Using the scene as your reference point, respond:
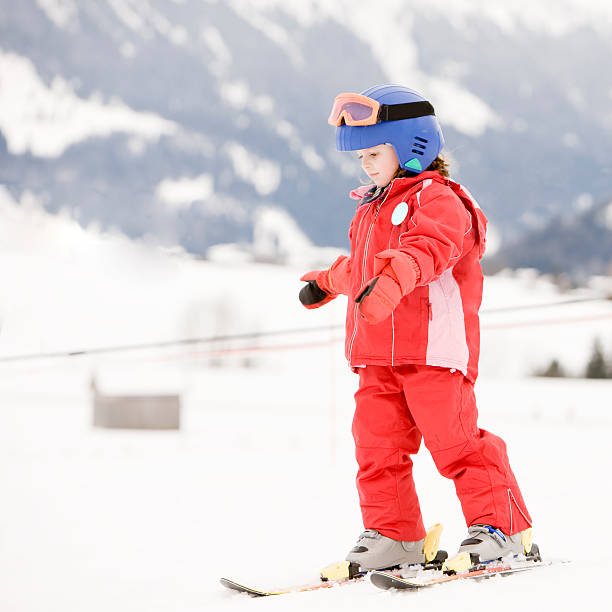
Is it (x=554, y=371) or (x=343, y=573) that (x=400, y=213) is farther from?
(x=554, y=371)

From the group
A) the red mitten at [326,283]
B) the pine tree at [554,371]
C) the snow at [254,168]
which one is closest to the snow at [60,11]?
the snow at [254,168]

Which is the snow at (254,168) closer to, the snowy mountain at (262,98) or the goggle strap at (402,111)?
the snowy mountain at (262,98)

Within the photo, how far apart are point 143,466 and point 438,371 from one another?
1639 mm

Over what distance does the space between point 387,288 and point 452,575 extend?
44 centimetres

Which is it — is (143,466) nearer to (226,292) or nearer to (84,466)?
(84,466)

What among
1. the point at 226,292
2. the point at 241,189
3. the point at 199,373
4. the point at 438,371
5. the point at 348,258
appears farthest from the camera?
the point at 241,189

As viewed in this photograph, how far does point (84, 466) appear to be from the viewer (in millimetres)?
2508

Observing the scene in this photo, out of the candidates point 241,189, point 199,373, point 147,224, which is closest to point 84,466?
point 199,373

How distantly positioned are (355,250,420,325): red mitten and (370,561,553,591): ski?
0.35 metres

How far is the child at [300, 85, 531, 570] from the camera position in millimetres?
1146

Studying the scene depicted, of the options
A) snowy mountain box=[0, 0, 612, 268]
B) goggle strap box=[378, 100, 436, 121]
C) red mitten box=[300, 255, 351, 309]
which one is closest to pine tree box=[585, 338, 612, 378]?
snowy mountain box=[0, 0, 612, 268]

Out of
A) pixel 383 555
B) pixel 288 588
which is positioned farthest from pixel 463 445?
pixel 288 588

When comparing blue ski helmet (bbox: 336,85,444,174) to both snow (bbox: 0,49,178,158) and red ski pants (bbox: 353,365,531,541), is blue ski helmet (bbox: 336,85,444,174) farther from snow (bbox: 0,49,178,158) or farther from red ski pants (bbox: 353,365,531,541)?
snow (bbox: 0,49,178,158)

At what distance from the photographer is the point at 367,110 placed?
3.99 ft
